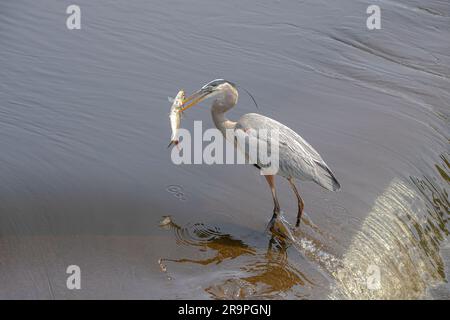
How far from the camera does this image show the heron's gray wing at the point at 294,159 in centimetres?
674

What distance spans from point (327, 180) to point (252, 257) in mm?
1151

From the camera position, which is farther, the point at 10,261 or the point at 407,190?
the point at 407,190

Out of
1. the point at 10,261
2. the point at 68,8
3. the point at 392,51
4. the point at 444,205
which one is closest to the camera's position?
the point at 10,261

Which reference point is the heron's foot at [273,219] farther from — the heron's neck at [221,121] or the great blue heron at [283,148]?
the heron's neck at [221,121]

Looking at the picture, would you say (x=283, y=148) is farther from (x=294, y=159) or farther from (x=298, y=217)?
(x=298, y=217)

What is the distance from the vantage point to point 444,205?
806 centimetres

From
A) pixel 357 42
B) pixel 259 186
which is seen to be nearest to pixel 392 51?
pixel 357 42

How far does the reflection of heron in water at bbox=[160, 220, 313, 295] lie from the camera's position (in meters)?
5.99

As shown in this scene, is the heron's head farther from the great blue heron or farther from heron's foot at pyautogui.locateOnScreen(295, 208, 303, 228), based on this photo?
heron's foot at pyautogui.locateOnScreen(295, 208, 303, 228)

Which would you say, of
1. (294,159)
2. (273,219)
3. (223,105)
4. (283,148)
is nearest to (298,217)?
(273,219)

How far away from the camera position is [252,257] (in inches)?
251

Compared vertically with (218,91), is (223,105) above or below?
below

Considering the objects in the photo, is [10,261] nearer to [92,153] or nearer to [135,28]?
[92,153]
